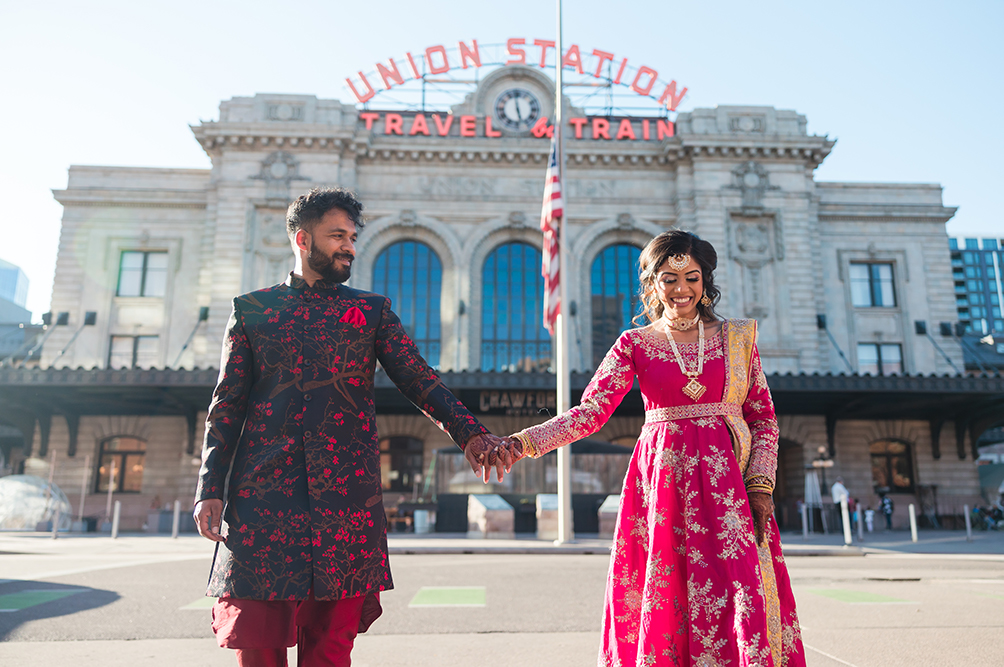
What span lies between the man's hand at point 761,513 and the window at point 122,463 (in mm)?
30656

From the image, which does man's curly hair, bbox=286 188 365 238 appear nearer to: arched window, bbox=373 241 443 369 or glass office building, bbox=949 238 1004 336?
arched window, bbox=373 241 443 369

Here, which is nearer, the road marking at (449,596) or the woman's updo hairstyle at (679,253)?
the woman's updo hairstyle at (679,253)

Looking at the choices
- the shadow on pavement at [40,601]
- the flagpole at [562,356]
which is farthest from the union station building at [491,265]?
the shadow on pavement at [40,601]

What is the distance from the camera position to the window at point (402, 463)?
1160 inches

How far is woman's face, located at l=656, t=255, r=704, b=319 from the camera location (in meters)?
3.63

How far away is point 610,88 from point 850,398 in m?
17.1

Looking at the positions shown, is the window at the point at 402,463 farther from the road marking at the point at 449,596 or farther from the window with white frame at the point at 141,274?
the road marking at the point at 449,596

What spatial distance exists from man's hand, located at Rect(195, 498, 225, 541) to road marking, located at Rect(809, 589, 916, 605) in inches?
258

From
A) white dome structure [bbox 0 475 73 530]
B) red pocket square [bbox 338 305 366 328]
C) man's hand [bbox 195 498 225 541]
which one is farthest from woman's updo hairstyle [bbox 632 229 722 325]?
white dome structure [bbox 0 475 73 530]

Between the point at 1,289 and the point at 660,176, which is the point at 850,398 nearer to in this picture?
the point at 660,176

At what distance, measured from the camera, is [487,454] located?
3.24 metres

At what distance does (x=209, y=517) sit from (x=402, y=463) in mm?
27392

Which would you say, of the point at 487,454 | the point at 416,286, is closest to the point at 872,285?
the point at 416,286

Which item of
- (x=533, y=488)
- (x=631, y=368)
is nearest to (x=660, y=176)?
(x=533, y=488)
